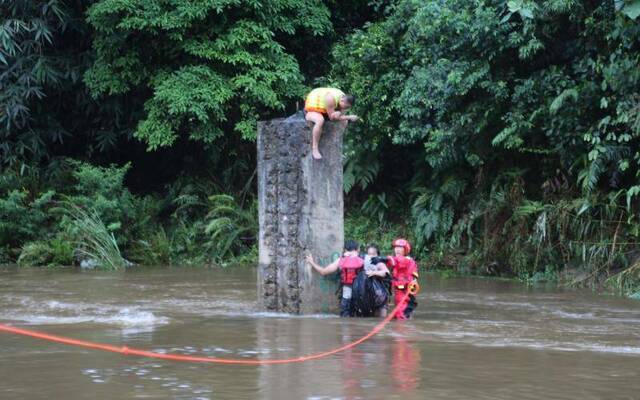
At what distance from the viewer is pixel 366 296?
1125 cm

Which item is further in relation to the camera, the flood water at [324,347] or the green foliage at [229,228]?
the green foliage at [229,228]

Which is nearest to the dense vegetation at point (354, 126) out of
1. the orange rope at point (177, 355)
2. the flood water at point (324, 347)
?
the flood water at point (324, 347)

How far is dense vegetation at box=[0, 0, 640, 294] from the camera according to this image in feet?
49.9

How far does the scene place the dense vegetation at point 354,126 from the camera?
15211mm

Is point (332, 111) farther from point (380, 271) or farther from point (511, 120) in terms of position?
point (511, 120)

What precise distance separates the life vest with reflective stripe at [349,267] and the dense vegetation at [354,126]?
183 inches

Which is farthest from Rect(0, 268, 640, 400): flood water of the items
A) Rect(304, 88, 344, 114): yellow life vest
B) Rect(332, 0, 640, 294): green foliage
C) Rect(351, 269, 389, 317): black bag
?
Rect(304, 88, 344, 114): yellow life vest

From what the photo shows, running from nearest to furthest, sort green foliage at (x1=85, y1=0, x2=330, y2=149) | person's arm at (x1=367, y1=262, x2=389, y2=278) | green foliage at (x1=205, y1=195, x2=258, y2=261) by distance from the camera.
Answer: person's arm at (x1=367, y1=262, x2=389, y2=278) → green foliage at (x1=85, y1=0, x2=330, y2=149) → green foliage at (x1=205, y1=195, x2=258, y2=261)

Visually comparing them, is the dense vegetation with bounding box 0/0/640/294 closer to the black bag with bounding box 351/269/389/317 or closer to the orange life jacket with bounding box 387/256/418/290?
the orange life jacket with bounding box 387/256/418/290

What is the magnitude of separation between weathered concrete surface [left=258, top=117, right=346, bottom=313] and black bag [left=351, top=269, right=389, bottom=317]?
366mm

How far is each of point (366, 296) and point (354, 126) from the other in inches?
319

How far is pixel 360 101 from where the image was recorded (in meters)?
18.5

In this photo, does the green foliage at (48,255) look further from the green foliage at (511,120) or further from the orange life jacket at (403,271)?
the orange life jacket at (403,271)

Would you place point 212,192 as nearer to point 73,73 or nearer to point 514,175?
point 73,73
